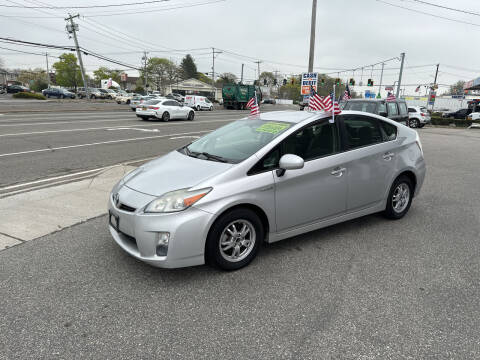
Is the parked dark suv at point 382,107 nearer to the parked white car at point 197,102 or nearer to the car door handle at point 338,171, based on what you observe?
the car door handle at point 338,171

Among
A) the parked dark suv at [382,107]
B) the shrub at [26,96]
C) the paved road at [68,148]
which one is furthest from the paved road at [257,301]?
the shrub at [26,96]

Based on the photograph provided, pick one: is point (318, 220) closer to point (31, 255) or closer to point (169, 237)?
point (169, 237)

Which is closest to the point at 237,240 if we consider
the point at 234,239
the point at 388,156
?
the point at 234,239

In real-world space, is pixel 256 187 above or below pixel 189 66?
below

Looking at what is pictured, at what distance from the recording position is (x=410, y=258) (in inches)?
151

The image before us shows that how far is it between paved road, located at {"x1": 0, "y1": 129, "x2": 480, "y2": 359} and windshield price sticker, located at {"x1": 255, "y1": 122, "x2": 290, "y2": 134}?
1326 millimetres

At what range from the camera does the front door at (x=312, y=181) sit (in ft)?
12.0

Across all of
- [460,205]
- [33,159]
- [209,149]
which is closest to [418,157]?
[460,205]

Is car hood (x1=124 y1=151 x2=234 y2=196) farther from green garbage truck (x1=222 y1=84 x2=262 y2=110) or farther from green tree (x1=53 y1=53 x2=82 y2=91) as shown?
green tree (x1=53 y1=53 x2=82 y2=91)

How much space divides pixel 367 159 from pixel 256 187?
1.72 meters

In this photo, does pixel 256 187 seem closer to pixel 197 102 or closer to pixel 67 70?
pixel 197 102

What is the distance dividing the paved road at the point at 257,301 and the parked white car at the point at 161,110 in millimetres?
16580

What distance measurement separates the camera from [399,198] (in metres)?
4.91

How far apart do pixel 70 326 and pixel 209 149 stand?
2300mm
